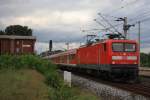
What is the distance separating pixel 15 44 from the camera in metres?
38.8

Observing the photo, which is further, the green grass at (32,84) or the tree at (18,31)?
the tree at (18,31)

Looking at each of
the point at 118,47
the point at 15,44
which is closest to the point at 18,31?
the point at 15,44

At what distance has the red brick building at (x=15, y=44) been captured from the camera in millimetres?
38469

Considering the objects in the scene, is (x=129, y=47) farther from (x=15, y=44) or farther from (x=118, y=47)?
(x=15, y=44)

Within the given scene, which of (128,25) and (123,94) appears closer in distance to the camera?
(123,94)

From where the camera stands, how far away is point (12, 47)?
3900 cm

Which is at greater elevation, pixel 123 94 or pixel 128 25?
pixel 128 25

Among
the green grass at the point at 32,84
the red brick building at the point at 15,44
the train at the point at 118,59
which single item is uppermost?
the red brick building at the point at 15,44

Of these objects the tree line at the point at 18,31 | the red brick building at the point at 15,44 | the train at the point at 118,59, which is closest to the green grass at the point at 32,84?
the train at the point at 118,59

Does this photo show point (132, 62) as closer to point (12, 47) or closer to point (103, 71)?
point (103, 71)

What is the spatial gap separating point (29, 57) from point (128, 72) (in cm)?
1041

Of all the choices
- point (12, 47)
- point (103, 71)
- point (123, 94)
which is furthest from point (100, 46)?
point (12, 47)

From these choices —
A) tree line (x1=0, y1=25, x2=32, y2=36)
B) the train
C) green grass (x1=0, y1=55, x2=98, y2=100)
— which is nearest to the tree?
tree line (x1=0, y1=25, x2=32, y2=36)

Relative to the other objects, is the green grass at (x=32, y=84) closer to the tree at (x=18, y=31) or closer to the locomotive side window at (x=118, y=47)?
the locomotive side window at (x=118, y=47)
